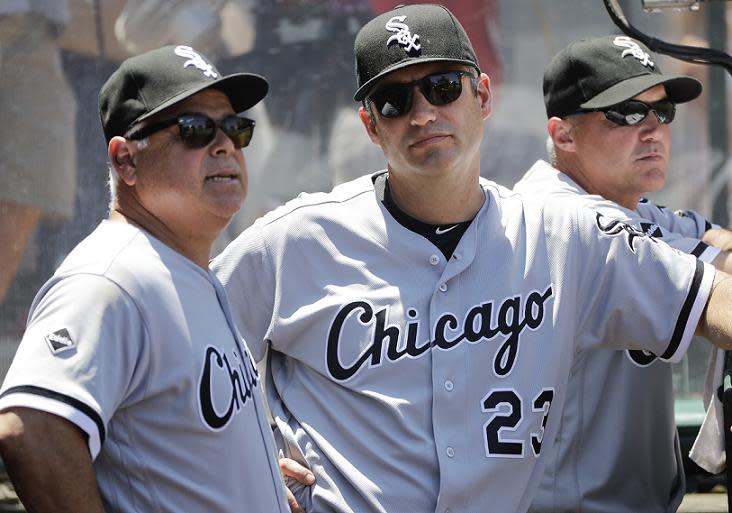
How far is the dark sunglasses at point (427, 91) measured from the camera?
8.50 feet

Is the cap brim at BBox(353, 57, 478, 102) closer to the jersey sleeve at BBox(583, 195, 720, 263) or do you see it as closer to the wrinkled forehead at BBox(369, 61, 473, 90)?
the wrinkled forehead at BBox(369, 61, 473, 90)

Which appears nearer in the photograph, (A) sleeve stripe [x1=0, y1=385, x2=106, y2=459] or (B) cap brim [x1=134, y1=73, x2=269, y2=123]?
(A) sleeve stripe [x1=0, y1=385, x2=106, y2=459]

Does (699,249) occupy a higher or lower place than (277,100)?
lower

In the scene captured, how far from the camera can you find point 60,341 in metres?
1.83

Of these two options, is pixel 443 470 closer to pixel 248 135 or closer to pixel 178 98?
pixel 248 135

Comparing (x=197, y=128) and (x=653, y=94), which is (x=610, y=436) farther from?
(x=197, y=128)

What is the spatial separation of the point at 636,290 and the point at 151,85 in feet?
3.79

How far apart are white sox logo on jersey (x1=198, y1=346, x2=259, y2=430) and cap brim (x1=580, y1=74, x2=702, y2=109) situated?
1437 millimetres

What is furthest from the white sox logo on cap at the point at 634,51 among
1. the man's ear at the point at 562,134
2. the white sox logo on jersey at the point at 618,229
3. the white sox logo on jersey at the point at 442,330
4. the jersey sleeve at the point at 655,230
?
the white sox logo on jersey at the point at 442,330

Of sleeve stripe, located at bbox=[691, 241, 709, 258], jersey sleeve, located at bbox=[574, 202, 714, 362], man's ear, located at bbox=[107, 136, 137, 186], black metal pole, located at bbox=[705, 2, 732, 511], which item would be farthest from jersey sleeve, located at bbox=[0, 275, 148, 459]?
black metal pole, located at bbox=[705, 2, 732, 511]

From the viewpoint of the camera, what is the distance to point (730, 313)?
8.25 ft

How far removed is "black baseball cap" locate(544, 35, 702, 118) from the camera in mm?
3105

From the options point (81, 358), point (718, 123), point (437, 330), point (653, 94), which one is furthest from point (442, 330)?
point (718, 123)

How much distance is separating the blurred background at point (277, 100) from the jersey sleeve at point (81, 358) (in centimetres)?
215
